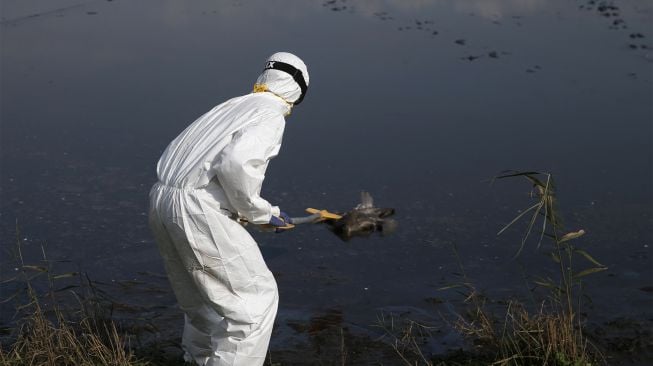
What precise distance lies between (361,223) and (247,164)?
9.14 feet

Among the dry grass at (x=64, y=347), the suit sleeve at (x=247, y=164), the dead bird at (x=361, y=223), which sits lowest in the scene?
the dead bird at (x=361, y=223)

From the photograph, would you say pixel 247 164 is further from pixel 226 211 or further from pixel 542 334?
pixel 542 334

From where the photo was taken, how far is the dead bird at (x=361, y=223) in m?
7.02

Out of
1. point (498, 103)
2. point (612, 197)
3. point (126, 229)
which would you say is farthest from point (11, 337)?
point (498, 103)

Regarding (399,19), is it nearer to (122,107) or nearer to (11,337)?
(122,107)

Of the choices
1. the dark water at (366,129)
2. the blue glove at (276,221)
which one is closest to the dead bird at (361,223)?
the dark water at (366,129)

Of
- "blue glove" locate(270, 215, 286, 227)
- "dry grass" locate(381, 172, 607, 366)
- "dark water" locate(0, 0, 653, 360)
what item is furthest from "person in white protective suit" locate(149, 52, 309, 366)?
"dark water" locate(0, 0, 653, 360)

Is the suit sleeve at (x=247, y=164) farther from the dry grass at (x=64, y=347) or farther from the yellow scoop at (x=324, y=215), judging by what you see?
the yellow scoop at (x=324, y=215)

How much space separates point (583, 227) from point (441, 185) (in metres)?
1.24

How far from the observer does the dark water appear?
659cm

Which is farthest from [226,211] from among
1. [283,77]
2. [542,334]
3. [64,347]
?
[542,334]

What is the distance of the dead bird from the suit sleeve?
99.4 inches

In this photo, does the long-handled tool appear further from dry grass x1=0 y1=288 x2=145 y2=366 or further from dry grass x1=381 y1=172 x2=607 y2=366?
dry grass x1=0 y1=288 x2=145 y2=366

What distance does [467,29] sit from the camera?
38.5ft
